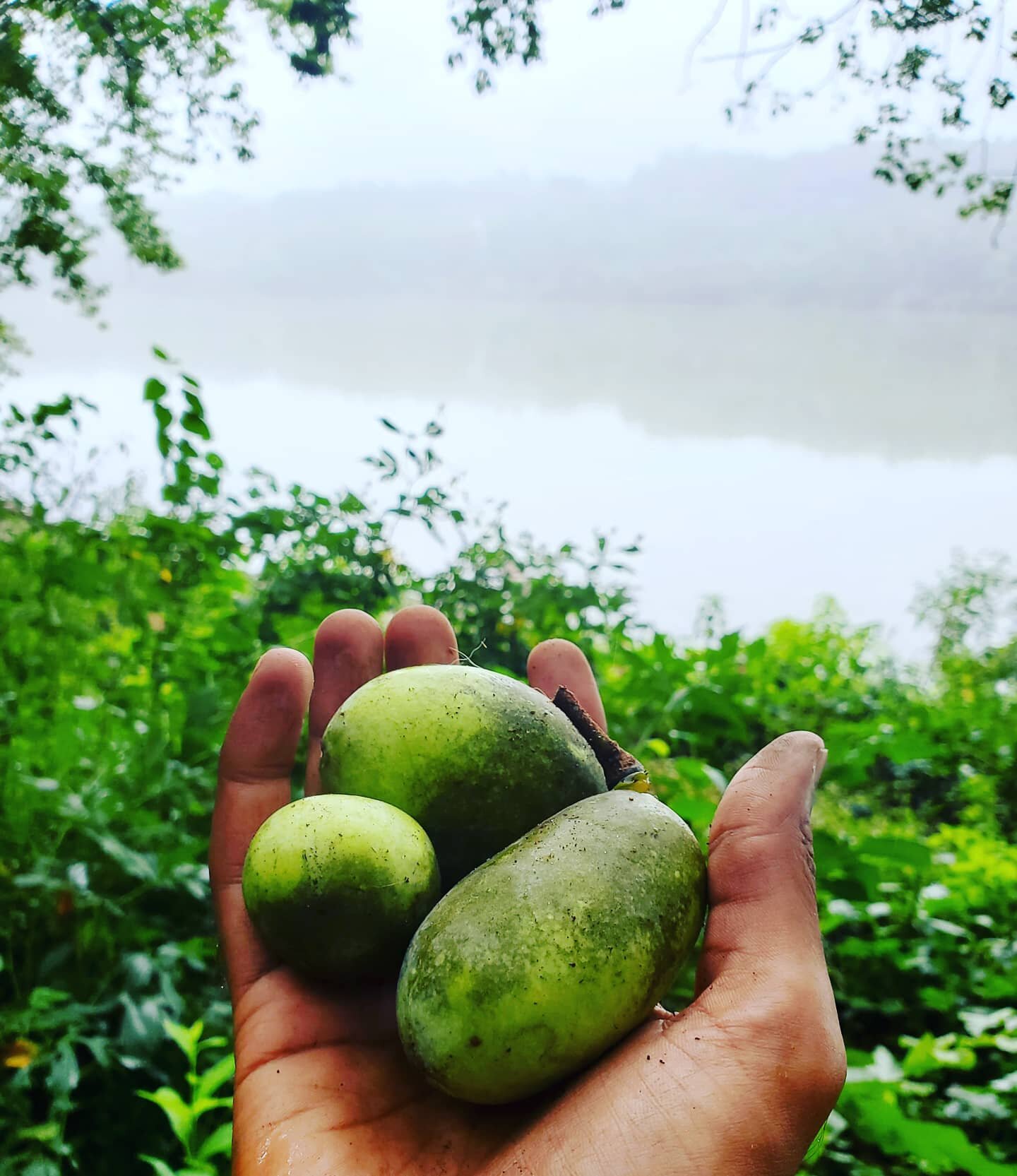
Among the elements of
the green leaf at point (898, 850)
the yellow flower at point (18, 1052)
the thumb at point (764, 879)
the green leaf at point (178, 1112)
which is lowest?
the yellow flower at point (18, 1052)

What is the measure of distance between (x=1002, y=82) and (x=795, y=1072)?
81.8 inches

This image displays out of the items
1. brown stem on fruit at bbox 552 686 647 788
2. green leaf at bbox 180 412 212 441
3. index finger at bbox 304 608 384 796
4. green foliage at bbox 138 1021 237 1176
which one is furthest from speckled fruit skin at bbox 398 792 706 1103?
green leaf at bbox 180 412 212 441

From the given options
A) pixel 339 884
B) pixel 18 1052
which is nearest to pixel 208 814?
pixel 18 1052

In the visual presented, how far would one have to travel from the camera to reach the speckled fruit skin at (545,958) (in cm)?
95

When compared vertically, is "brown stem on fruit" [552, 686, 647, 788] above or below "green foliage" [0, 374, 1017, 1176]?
above

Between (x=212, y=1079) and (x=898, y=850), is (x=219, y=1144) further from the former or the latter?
(x=898, y=850)

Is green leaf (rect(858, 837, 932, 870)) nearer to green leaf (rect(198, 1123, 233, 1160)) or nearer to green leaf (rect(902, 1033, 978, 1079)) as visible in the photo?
green leaf (rect(902, 1033, 978, 1079))

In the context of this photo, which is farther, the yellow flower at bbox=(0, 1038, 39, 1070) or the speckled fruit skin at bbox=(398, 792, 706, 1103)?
the yellow flower at bbox=(0, 1038, 39, 1070)

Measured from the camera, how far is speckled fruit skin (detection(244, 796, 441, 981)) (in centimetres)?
106

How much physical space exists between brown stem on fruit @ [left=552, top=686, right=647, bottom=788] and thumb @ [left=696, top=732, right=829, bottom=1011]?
9.1 inches

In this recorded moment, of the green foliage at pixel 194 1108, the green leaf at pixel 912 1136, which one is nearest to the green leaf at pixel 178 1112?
the green foliage at pixel 194 1108

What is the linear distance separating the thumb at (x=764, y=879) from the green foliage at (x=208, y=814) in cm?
34

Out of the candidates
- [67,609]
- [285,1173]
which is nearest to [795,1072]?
[285,1173]

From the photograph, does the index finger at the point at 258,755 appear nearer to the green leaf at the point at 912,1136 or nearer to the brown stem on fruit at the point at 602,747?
the brown stem on fruit at the point at 602,747
